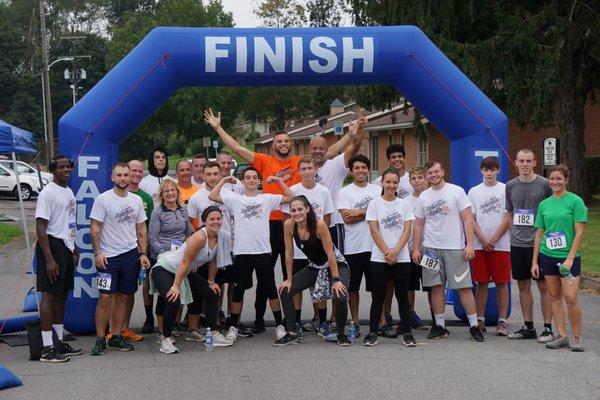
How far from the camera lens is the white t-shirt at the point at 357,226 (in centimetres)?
913

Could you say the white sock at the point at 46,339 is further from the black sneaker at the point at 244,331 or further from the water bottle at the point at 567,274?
the water bottle at the point at 567,274

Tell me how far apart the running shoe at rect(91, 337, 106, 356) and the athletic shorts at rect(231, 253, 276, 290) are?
1479mm

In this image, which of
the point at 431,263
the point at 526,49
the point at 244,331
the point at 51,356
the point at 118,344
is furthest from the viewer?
the point at 526,49

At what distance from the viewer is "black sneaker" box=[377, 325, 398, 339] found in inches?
352

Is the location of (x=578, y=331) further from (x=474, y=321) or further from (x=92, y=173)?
(x=92, y=173)

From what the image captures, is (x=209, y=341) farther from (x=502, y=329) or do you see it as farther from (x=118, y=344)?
(x=502, y=329)

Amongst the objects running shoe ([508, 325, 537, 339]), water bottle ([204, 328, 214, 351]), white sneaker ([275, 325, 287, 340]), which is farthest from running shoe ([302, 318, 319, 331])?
running shoe ([508, 325, 537, 339])

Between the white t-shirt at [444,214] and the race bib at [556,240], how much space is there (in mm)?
958

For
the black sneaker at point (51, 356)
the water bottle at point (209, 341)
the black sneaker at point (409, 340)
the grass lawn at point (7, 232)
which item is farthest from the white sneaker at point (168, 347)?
the grass lawn at point (7, 232)

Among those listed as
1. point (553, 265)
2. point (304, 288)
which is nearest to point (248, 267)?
point (304, 288)

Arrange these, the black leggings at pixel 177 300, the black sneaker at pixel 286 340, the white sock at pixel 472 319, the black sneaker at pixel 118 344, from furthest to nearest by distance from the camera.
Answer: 1. the white sock at pixel 472 319
2. the black sneaker at pixel 286 340
3. the black sneaker at pixel 118 344
4. the black leggings at pixel 177 300

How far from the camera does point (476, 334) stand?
870 centimetres

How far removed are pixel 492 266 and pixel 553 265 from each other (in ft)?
3.07

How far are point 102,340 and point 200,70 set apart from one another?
3.07 metres
